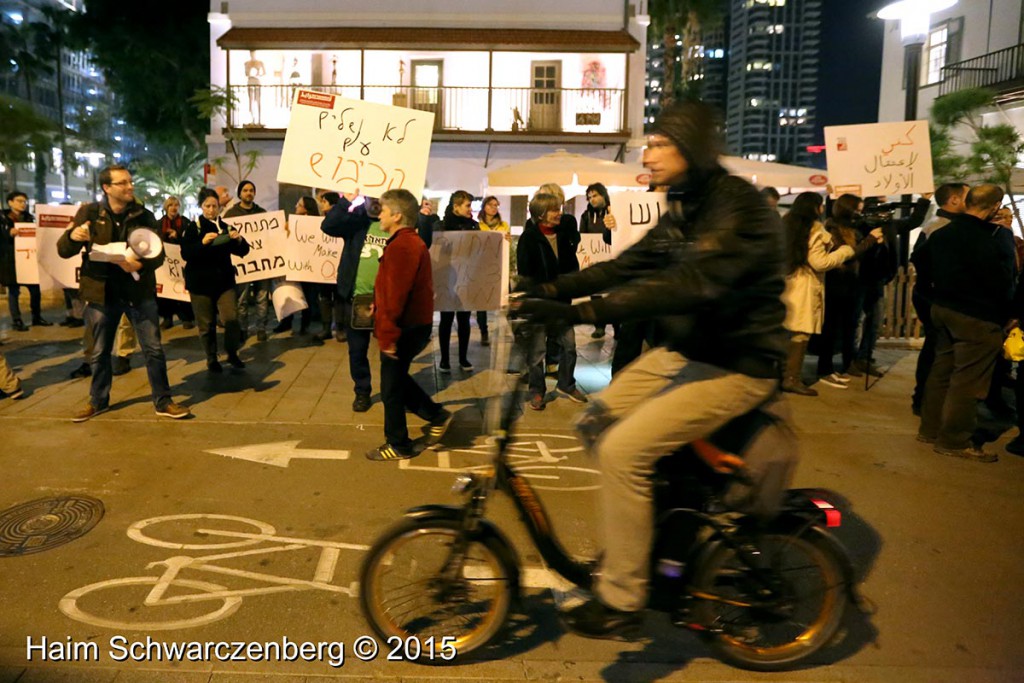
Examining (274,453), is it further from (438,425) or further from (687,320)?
(687,320)

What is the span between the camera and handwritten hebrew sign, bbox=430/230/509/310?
937 cm

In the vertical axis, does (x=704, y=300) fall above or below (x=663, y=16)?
below

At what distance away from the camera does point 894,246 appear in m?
9.33

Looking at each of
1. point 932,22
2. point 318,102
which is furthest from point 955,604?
point 932,22

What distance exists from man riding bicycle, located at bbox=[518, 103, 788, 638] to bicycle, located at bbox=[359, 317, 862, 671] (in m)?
0.15

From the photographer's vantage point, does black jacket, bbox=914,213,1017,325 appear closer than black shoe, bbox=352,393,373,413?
Yes

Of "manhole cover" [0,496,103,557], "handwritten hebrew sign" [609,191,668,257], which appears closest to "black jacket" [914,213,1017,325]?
"handwritten hebrew sign" [609,191,668,257]

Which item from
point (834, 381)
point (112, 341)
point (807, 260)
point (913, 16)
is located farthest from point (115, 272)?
point (913, 16)

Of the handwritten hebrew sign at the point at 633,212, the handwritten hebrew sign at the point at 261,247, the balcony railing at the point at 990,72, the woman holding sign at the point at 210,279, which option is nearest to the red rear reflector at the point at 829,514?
the handwritten hebrew sign at the point at 633,212

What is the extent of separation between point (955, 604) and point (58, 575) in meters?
4.30

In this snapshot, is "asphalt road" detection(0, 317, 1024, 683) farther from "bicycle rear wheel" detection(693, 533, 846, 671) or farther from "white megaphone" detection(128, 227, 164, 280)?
"white megaphone" detection(128, 227, 164, 280)

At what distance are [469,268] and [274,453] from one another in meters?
3.88

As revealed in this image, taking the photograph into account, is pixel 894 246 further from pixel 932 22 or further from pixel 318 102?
pixel 932 22

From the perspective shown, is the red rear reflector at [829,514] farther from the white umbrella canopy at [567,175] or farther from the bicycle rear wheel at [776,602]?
the white umbrella canopy at [567,175]
